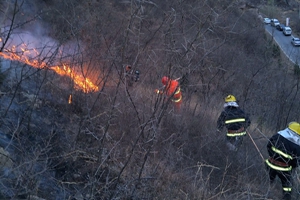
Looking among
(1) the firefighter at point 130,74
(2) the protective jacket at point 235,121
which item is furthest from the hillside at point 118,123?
(2) the protective jacket at point 235,121

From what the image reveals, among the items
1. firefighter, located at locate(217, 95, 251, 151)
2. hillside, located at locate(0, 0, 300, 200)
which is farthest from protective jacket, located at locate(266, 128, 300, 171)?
firefighter, located at locate(217, 95, 251, 151)

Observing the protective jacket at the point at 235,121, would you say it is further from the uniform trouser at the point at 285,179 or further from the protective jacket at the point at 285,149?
the uniform trouser at the point at 285,179

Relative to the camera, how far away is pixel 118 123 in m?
6.36

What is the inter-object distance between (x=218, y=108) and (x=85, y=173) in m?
4.96

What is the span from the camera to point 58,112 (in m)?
6.64

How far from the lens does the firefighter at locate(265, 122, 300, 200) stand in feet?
18.5

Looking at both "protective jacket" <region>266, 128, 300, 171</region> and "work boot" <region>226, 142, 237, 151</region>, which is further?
"work boot" <region>226, 142, 237, 151</region>

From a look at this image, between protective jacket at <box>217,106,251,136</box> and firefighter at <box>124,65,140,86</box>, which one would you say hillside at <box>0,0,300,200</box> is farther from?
protective jacket at <box>217,106,251,136</box>

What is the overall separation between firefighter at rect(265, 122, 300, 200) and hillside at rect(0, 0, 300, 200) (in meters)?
0.28

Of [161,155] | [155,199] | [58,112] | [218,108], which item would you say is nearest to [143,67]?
[218,108]

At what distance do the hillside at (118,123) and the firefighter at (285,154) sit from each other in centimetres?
28

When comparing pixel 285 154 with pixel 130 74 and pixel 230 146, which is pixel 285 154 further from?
pixel 130 74

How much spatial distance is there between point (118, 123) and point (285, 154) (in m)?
2.97

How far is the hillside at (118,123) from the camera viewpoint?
4039mm
